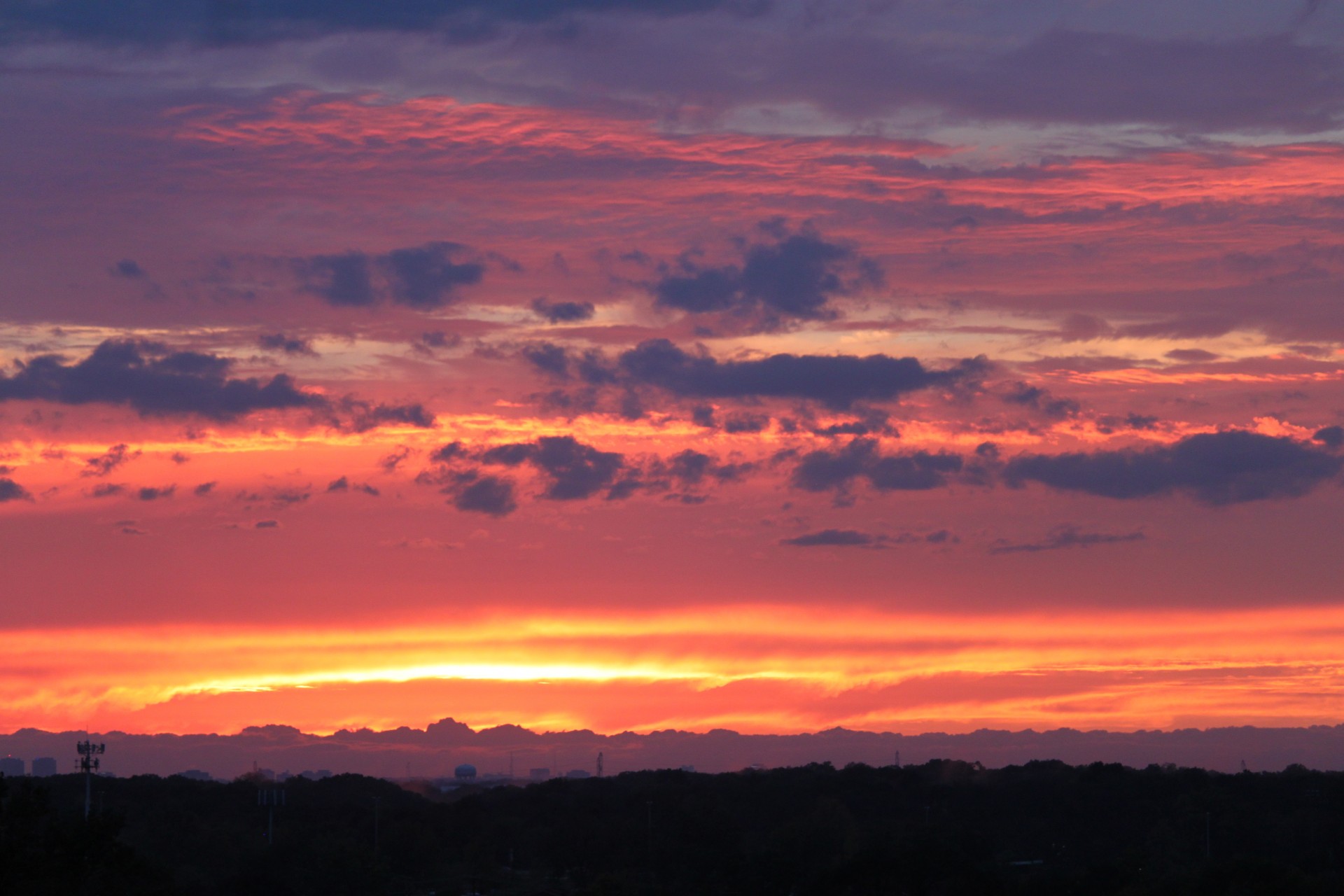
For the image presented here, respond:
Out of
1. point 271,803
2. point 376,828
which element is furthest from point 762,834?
point 271,803

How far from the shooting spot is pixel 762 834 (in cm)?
15938

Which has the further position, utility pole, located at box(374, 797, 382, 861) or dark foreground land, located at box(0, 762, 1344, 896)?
utility pole, located at box(374, 797, 382, 861)

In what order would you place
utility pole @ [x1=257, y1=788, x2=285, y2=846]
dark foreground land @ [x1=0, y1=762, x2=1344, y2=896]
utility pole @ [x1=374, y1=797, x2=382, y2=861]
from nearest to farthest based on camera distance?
1. dark foreground land @ [x1=0, y1=762, x2=1344, y2=896]
2. utility pole @ [x1=374, y1=797, x2=382, y2=861]
3. utility pole @ [x1=257, y1=788, x2=285, y2=846]

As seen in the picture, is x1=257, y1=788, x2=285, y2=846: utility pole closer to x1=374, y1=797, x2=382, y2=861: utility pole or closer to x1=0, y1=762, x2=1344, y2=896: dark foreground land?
x1=0, y1=762, x2=1344, y2=896: dark foreground land

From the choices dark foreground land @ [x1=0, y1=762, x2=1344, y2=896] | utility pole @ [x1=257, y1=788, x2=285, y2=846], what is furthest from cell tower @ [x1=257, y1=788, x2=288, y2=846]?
dark foreground land @ [x1=0, y1=762, x2=1344, y2=896]

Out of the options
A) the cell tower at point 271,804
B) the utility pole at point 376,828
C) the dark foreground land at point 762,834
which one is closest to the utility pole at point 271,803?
the cell tower at point 271,804

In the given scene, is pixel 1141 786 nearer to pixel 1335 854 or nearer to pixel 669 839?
pixel 1335 854

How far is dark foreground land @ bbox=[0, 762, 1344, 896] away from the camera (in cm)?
11550

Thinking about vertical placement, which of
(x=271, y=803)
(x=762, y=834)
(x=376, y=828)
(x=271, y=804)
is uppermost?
(x=271, y=803)

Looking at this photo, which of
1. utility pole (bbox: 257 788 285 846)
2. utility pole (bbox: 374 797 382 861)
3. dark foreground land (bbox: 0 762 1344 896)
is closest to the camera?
dark foreground land (bbox: 0 762 1344 896)

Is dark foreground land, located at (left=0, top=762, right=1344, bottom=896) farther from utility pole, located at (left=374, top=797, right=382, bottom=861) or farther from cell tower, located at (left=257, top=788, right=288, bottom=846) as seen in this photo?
cell tower, located at (left=257, top=788, right=288, bottom=846)

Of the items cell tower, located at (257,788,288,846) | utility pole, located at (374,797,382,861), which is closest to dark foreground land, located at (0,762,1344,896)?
utility pole, located at (374,797,382,861)

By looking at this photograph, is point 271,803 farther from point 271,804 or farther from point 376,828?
point 376,828

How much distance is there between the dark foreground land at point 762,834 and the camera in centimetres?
11550
